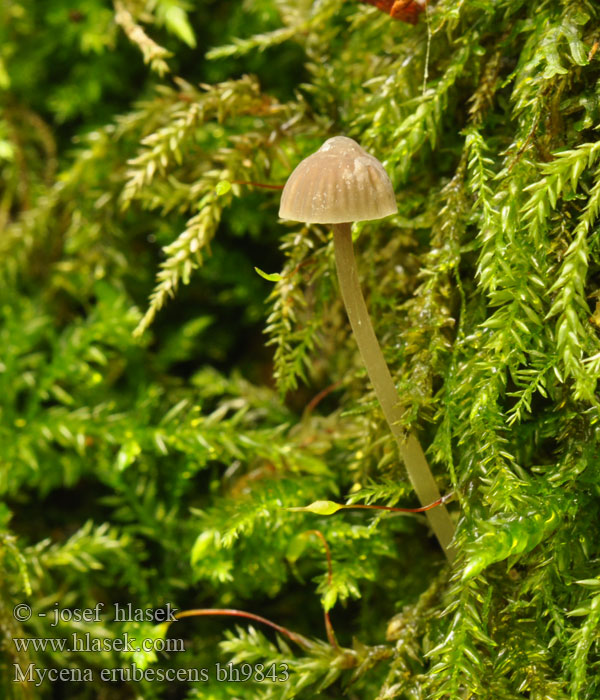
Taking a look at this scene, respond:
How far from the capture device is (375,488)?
130 centimetres

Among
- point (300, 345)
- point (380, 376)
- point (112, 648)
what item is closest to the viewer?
point (380, 376)

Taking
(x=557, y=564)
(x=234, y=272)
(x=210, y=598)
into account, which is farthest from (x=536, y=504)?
(x=234, y=272)

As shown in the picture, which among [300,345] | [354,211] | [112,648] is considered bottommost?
[112,648]

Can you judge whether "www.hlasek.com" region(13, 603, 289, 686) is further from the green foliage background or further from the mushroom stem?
the mushroom stem

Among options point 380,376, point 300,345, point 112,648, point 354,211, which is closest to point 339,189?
point 354,211

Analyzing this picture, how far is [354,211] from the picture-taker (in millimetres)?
1068

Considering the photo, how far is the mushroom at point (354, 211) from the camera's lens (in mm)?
1073

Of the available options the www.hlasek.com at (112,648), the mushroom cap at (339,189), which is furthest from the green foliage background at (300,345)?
the mushroom cap at (339,189)

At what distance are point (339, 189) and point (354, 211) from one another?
47 mm

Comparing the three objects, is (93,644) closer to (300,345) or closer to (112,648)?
(112,648)

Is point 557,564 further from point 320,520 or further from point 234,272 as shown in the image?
point 234,272

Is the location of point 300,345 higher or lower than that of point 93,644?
higher

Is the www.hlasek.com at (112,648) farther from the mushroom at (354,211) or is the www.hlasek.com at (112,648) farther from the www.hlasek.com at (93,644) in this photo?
the mushroom at (354,211)

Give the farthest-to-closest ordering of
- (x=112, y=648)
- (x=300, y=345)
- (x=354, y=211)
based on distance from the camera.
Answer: (x=112, y=648), (x=300, y=345), (x=354, y=211)
